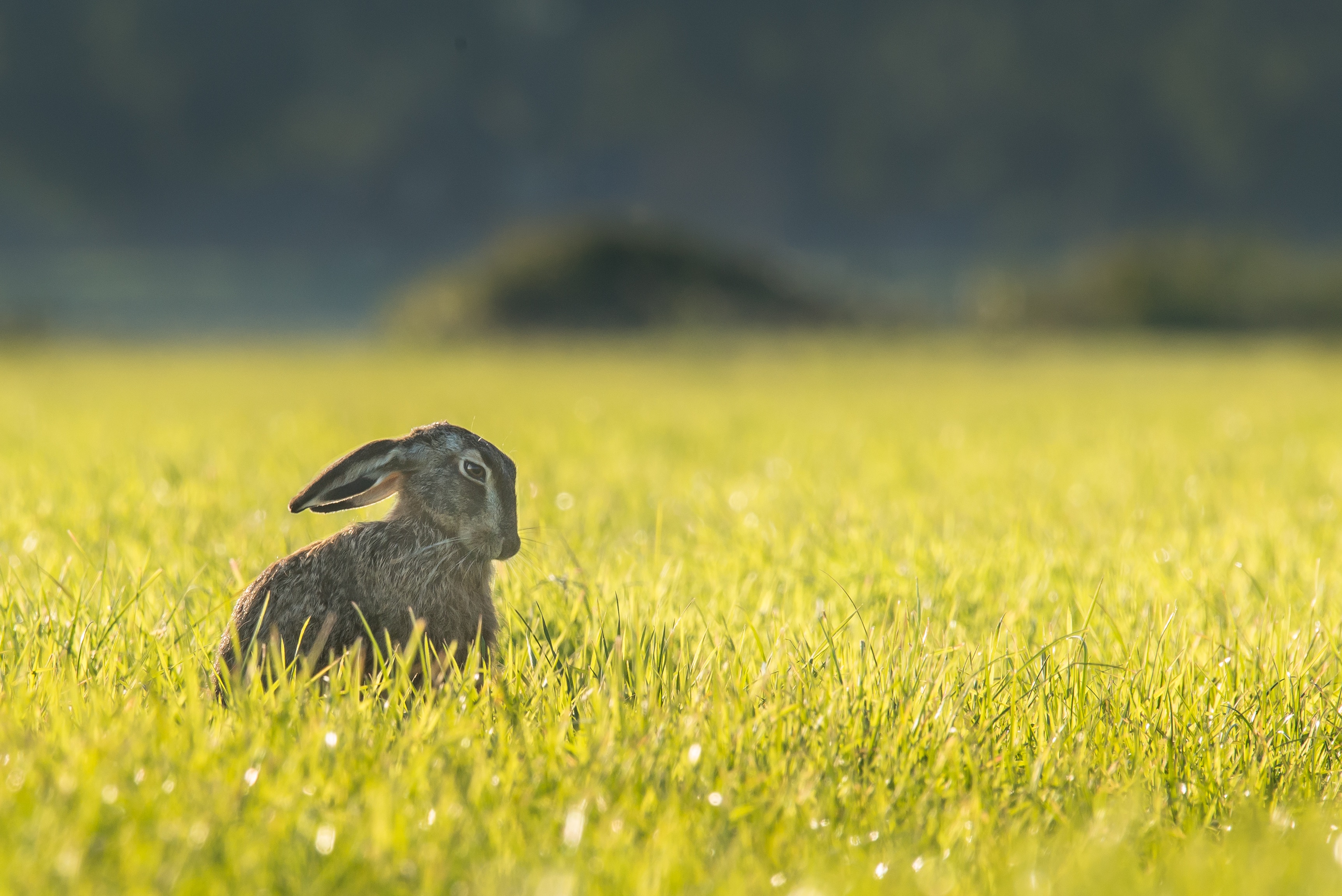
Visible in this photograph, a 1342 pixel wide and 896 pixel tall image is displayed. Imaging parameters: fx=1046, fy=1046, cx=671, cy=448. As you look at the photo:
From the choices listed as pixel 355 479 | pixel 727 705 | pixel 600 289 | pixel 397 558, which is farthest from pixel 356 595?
pixel 600 289

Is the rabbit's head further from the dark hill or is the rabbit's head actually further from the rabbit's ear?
the dark hill

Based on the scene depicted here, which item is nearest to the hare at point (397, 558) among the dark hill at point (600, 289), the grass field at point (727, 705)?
the grass field at point (727, 705)

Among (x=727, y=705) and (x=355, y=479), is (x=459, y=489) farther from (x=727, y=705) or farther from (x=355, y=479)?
(x=727, y=705)

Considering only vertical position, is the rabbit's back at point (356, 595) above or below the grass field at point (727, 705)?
above

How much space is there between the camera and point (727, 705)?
281cm

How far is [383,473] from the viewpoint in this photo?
3043mm

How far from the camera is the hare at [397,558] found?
9.86 feet

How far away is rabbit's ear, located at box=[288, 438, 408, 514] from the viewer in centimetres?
289

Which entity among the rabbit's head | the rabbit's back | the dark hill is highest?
the dark hill

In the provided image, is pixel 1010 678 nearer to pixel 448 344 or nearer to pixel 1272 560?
pixel 1272 560

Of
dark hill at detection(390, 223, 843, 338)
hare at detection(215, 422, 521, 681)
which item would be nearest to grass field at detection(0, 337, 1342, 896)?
hare at detection(215, 422, 521, 681)

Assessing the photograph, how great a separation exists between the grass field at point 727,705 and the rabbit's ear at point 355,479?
0.42 m

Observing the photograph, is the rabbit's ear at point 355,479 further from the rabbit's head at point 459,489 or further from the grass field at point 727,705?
the grass field at point 727,705

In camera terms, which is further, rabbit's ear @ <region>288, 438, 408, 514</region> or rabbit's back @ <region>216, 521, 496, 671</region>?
rabbit's back @ <region>216, 521, 496, 671</region>
